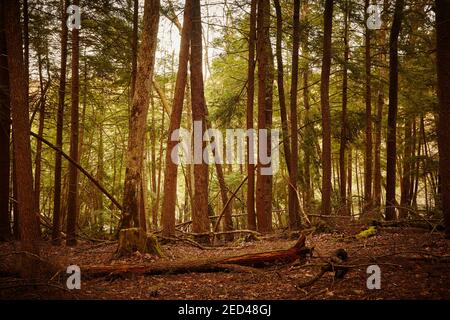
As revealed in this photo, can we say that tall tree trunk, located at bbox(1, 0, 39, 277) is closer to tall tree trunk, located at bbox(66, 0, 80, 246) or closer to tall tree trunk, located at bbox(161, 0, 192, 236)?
tall tree trunk, located at bbox(66, 0, 80, 246)

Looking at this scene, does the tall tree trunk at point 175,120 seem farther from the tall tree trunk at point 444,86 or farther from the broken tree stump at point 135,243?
the tall tree trunk at point 444,86

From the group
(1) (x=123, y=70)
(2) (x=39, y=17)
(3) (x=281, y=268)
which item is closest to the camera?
(3) (x=281, y=268)

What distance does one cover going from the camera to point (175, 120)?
34.7ft

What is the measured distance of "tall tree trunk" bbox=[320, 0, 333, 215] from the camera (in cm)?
1202

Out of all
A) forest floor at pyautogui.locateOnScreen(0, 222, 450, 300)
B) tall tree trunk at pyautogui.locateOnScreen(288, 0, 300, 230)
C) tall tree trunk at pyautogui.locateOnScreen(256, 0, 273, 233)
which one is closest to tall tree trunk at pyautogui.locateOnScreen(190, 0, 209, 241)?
tall tree trunk at pyautogui.locateOnScreen(256, 0, 273, 233)

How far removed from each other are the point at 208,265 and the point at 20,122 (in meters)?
4.22

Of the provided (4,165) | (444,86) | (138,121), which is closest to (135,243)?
(138,121)

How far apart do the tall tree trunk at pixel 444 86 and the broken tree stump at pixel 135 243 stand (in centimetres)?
651

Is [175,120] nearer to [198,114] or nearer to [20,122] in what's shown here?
[198,114]

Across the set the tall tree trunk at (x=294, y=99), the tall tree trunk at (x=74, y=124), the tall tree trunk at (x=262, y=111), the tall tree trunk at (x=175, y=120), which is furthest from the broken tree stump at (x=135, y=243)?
the tall tree trunk at (x=294, y=99)

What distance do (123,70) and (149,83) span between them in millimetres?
4189
